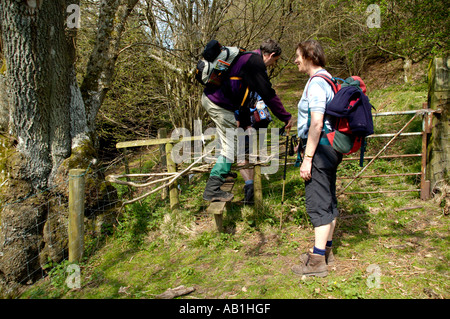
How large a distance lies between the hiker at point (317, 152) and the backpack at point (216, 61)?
80 centimetres

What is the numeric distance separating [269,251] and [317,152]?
56.9 inches

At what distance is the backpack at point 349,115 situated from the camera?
230 centimetres

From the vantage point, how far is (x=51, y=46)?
3.51 meters

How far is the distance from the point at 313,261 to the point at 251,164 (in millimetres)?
1546

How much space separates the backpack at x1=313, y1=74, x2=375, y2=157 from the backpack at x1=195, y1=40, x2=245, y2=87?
105cm

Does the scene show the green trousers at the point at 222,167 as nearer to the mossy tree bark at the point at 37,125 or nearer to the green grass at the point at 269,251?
the green grass at the point at 269,251

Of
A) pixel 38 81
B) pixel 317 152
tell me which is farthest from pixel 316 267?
pixel 38 81

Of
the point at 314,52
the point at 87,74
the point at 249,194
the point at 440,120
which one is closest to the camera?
the point at 314,52

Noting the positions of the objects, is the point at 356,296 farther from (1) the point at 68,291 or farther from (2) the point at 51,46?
(2) the point at 51,46

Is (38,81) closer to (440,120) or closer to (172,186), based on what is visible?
(172,186)

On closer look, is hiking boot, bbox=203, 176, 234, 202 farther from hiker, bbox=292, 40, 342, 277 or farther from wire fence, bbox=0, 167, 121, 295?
wire fence, bbox=0, 167, 121, 295

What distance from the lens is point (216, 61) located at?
3072 millimetres

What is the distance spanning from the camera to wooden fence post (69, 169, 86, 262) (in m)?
3.40

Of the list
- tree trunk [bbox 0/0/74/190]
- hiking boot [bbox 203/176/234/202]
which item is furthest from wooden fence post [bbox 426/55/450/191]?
tree trunk [bbox 0/0/74/190]
